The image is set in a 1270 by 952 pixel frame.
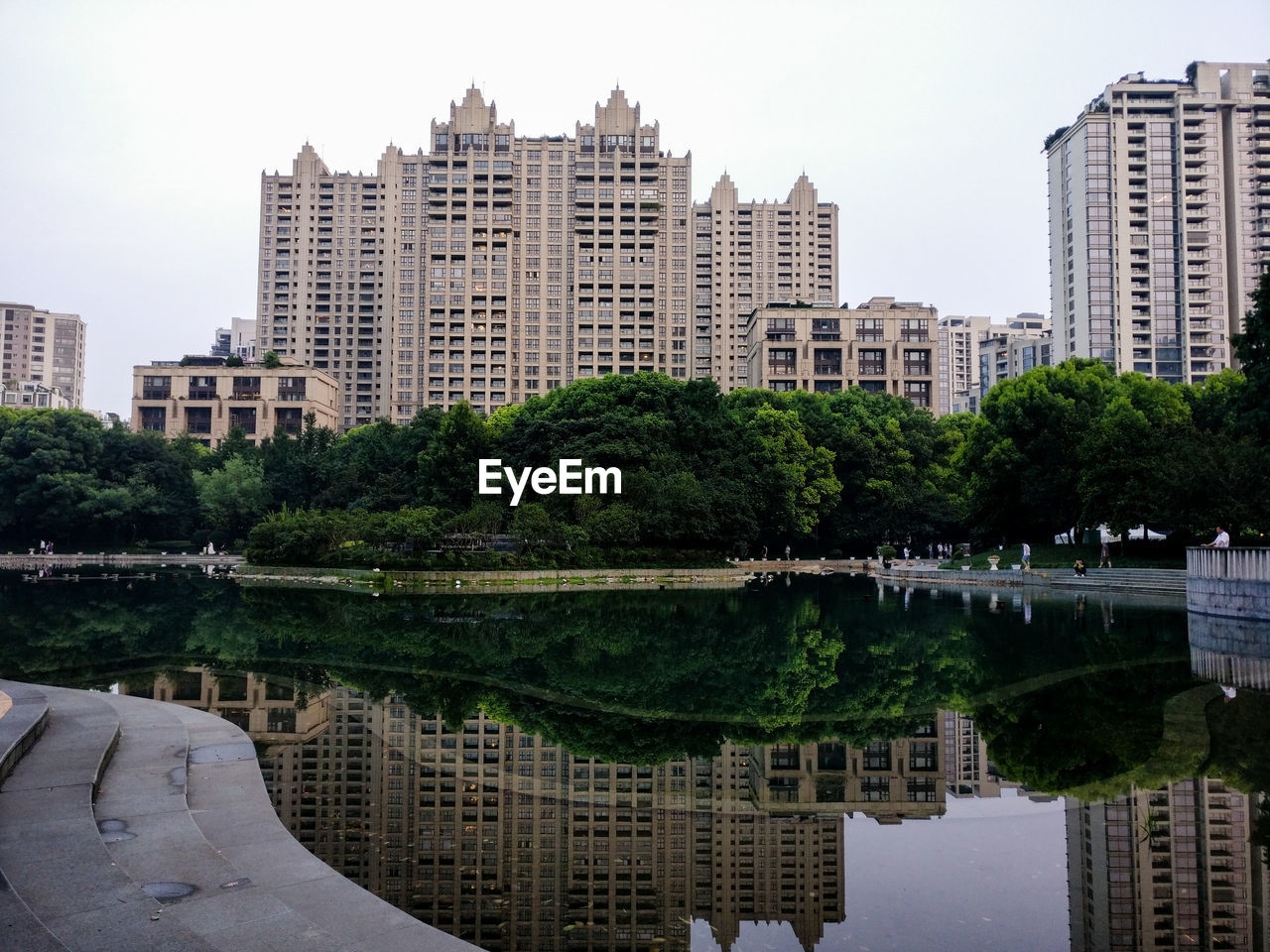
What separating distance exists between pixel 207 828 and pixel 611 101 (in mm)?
110677

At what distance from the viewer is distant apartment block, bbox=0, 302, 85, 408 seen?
170 meters

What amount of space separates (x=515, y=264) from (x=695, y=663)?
306ft

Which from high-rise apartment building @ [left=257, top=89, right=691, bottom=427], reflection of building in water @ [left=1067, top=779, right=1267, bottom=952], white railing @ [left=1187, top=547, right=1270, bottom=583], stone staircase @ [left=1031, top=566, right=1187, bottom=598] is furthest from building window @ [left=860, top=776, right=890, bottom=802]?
high-rise apartment building @ [left=257, top=89, right=691, bottom=427]

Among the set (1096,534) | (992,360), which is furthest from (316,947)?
(992,360)

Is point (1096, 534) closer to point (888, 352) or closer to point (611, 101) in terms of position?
point (888, 352)

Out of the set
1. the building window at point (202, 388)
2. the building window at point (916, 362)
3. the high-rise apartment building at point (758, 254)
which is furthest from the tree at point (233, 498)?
the high-rise apartment building at point (758, 254)

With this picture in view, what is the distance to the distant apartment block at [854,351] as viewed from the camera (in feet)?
289

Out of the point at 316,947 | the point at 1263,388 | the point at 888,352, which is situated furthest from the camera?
the point at 888,352

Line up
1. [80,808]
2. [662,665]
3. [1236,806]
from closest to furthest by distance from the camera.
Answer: [80,808] → [1236,806] → [662,665]

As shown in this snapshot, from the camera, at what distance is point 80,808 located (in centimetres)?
675

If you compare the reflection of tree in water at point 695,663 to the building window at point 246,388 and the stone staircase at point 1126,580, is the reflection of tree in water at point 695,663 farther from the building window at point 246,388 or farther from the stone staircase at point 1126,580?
the building window at point 246,388

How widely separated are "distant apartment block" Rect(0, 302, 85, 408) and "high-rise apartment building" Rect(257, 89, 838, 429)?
273 ft

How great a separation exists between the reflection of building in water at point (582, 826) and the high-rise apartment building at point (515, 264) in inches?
3456

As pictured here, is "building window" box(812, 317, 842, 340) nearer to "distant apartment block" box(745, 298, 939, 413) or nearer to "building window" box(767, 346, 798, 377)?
"distant apartment block" box(745, 298, 939, 413)
